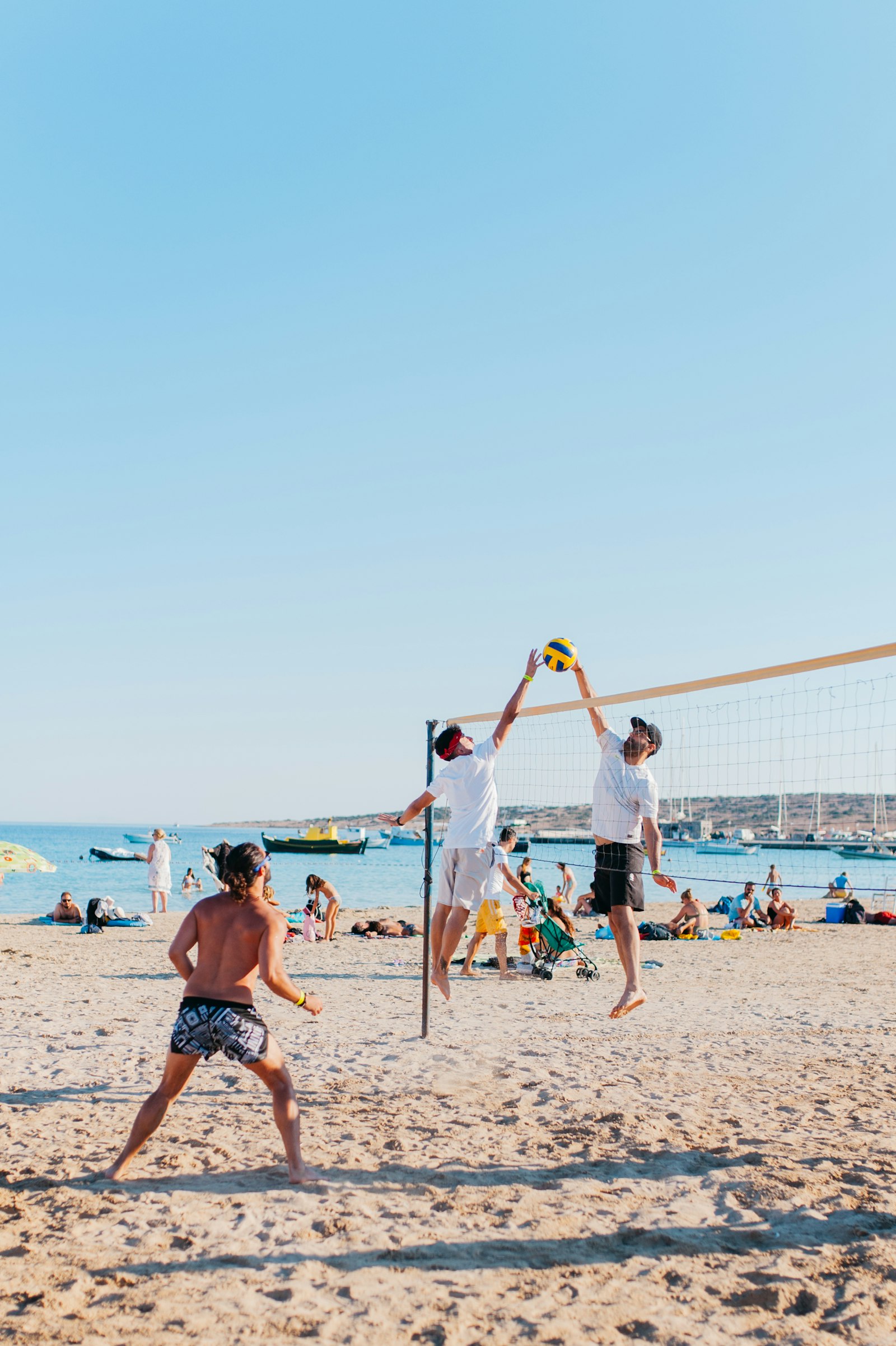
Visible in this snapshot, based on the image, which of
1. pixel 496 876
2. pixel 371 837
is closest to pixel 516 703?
pixel 496 876

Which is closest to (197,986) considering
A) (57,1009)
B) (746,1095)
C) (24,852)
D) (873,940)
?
(746,1095)

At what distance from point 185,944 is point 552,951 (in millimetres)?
6794

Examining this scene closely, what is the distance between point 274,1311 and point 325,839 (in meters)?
52.5

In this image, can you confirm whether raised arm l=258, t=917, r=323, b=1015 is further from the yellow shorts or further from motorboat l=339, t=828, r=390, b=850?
motorboat l=339, t=828, r=390, b=850

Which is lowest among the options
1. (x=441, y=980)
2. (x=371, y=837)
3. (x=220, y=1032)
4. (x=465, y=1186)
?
(x=371, y=837)

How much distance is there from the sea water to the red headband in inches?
34.9

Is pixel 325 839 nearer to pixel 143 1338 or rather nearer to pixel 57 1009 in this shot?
pixel 57 1009

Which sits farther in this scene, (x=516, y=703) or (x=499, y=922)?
(x=499, y=922)

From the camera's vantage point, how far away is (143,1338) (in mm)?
2705

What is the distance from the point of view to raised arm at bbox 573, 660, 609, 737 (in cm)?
634

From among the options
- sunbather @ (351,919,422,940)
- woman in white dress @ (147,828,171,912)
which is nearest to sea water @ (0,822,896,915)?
sunbather @ (351,919,422,940)

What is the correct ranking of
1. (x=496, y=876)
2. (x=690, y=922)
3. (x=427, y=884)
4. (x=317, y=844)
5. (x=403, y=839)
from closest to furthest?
(x=427, y=884)
(x=496, y=876)
(x=690, y=922)
(x=317, y=844)
(x=403, y=839)

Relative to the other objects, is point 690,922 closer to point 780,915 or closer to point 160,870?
point 780,915

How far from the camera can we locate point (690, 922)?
1521cm
